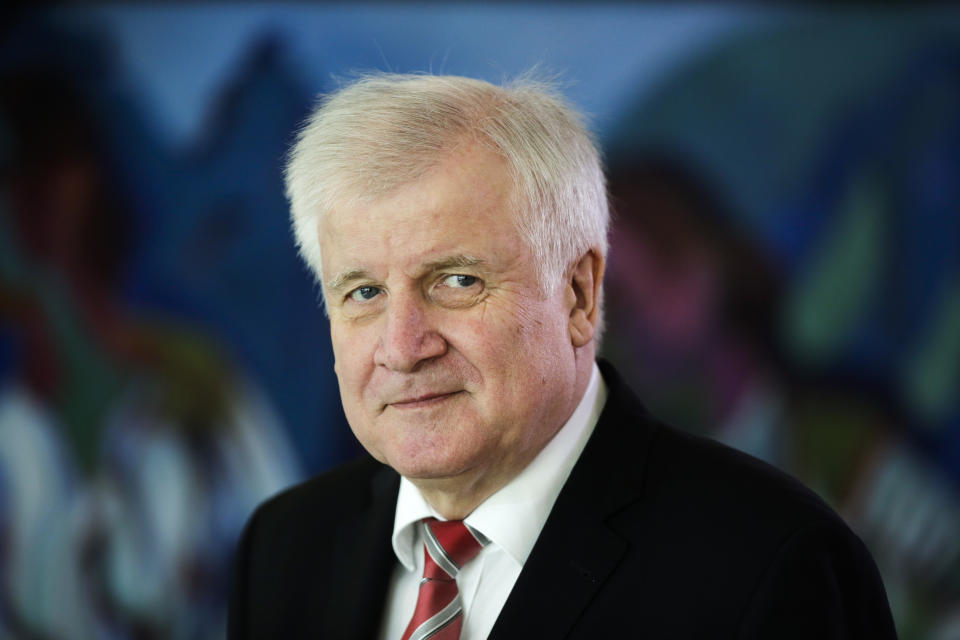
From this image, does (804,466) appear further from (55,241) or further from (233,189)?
(55,241)

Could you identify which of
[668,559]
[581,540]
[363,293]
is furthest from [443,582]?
[363,293]

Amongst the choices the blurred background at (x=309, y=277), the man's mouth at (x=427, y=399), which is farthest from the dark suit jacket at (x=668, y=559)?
the blurred background at (x=309, y=277)

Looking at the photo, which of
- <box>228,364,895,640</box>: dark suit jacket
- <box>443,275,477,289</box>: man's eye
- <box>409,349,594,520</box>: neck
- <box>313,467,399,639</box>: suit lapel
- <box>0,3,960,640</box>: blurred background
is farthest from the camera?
<box>0,3,960,640</box>: blurred background

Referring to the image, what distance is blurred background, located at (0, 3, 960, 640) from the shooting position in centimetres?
425

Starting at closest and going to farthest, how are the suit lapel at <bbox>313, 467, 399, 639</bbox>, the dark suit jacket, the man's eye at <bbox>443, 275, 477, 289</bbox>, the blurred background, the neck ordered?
the dark suit jacket < the man's eye at <bbox>443, 275, 477, 289</bbox> < the neck < the suit lapel at <bbox>313, 467, 399, 639</bbox> < the blurred background

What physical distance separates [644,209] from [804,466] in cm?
133

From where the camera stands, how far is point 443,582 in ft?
6.26

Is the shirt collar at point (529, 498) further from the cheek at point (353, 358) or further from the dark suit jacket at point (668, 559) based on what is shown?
the cheek at point (353, 358)

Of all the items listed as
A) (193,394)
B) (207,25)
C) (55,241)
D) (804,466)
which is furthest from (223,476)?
(804,466)

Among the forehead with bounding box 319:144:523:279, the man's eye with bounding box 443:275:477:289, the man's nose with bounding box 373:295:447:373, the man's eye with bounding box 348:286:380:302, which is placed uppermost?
the forehead with bounding box 319:144:523:279

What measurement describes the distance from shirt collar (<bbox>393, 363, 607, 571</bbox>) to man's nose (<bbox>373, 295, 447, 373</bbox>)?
33 centimetres

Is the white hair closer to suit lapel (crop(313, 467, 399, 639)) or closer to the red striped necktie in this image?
the red striped necktie

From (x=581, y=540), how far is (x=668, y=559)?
0.16 metres

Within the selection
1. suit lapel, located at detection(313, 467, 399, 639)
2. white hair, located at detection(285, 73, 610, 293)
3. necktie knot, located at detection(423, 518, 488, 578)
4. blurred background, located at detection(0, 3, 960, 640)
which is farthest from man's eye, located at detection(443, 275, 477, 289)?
blurred background, located at detection(0, 3, 960, 640)
